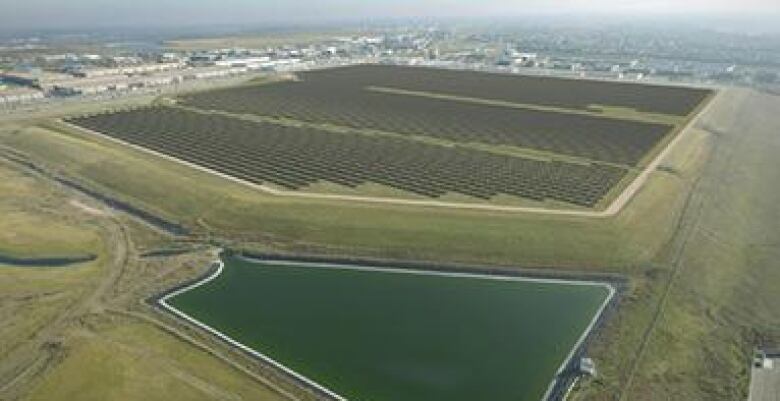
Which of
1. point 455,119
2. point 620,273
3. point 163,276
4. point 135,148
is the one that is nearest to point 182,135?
point 135,148

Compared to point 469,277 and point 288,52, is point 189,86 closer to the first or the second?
point 288,52

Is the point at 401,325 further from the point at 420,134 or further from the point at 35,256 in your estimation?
the point at 420,134

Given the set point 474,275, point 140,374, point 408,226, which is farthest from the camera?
point 408,226

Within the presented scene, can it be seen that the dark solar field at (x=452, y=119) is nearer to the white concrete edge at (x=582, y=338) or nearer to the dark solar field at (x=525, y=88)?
the dark solar field at (x=525, y=88)

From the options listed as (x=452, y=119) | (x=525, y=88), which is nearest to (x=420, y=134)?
(x=452, y=119)

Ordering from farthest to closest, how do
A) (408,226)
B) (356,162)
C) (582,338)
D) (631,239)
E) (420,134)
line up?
(420,134) → (356,162) → (408,226) → (631,239) → (582,338)

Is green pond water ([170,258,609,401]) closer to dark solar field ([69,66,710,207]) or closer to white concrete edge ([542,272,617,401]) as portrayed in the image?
white concrete edge ([542,272,617,401])

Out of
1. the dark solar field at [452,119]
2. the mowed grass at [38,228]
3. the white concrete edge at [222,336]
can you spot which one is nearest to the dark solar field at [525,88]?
the dark solar field at [452,119]
